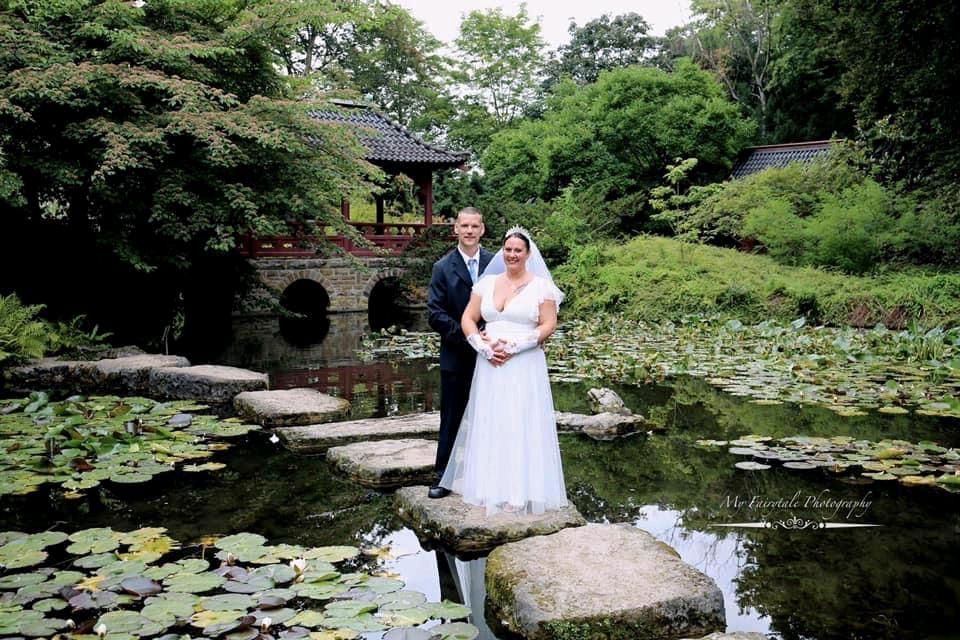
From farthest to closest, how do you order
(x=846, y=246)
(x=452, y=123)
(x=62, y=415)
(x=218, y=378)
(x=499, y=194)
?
(x=452, y=123)
(x=499, y=194)
(x=846, y=246)
(x=218, y=378)
(x=62, y=415)

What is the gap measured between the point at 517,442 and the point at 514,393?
244 mm

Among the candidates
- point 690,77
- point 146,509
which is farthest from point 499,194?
point 146,509

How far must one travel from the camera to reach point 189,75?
11805 mm

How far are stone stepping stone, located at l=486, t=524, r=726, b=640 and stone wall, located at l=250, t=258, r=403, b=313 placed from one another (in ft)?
55.1

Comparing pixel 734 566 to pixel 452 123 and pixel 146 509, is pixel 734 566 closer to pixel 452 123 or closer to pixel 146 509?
pixel 146 509

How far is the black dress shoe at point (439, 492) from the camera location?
14.1 ft

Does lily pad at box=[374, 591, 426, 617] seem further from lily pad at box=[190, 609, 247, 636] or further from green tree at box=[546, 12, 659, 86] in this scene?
green tree at box=[546, 12, 659, 86]

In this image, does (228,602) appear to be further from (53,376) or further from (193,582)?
(53,376)

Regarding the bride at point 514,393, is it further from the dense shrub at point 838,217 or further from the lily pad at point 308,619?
the dense shrub at point 838,217

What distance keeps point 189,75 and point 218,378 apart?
607 centimetres

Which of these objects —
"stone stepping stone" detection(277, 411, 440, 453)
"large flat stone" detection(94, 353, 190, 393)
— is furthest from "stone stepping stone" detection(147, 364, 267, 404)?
"stone stepping stone" detection(277, 411, 440, 453)

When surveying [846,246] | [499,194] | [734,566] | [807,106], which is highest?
[807,106]

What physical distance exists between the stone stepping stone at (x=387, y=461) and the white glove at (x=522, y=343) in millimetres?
1451

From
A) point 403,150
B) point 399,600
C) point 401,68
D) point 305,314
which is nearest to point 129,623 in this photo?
point 399,600
